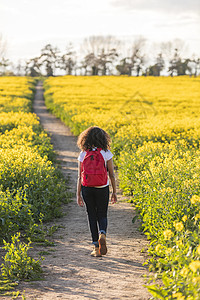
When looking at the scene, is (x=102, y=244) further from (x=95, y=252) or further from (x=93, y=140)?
(x=93, y=140)

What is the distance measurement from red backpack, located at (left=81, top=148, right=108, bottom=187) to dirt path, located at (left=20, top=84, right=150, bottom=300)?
112 centimetres

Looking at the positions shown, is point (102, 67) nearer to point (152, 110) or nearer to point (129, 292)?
point (152, 110)

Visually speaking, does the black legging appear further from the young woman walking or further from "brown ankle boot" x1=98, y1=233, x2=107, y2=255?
"brown ankle boot" x1=98, y1=233, x2=107, y2=255

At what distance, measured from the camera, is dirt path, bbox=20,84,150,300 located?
A: 13.4 ft

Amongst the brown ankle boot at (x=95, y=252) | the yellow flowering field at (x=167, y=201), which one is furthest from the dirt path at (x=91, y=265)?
the yellow flowering field at (x=167, y=201)

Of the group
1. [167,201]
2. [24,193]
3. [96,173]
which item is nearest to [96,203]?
[96,173]

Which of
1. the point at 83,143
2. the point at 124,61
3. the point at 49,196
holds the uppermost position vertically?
the point at 124,61

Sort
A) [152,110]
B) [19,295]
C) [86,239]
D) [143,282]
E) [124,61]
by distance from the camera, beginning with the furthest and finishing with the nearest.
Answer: [124,61], [152,110], [86,239], [143,282], [19,295]

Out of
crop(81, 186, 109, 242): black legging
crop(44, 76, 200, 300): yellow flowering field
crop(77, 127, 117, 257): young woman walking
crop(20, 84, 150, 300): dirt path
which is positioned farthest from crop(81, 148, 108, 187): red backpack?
crop(20, 84, 150, 300): dirt path

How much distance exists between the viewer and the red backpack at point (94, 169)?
4871 millimetres

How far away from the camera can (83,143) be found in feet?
16.3

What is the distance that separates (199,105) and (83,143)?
22.0 m

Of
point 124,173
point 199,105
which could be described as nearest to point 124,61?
point 199,105

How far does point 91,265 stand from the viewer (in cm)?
484
